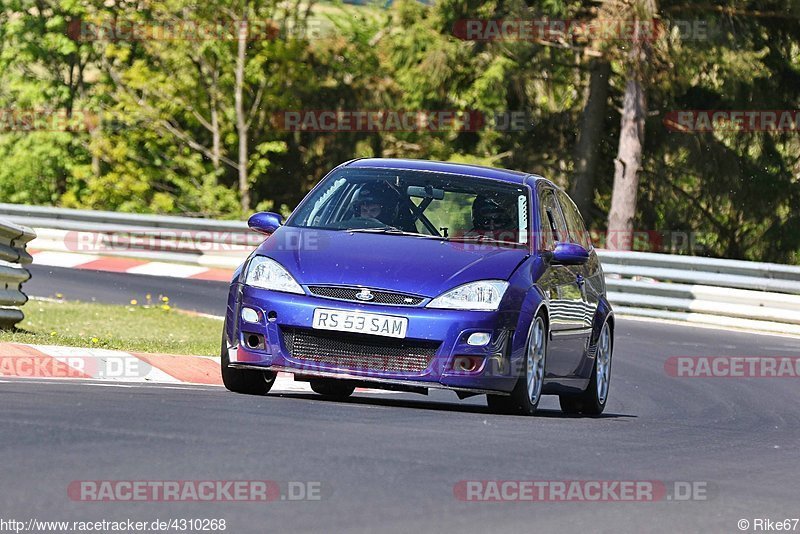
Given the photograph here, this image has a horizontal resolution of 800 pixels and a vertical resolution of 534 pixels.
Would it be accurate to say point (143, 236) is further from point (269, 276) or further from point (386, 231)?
point (269, 276)

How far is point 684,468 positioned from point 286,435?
1867 millimetres

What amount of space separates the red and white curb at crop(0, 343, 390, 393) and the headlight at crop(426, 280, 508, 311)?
199 cm

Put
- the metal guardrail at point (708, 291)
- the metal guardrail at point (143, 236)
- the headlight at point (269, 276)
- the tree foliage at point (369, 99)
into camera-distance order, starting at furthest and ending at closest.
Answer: the tree foliage at point (369, 99)
the metal guardrail at point (143, 236)
the metal guardrail at point (708, 291)
the headlight at point (269, 276)

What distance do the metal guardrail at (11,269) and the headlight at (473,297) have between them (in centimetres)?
454

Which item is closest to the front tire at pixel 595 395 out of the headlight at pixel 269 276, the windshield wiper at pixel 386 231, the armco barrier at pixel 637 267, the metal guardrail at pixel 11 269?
the windshield wiper at pixel 386 231

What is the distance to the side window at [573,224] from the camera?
37.7ft

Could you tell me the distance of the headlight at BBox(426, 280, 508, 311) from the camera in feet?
30.0

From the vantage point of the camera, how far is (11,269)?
12508 mm

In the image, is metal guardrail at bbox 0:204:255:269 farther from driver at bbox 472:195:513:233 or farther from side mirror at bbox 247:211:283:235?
driver at bbox 472:195:513:233

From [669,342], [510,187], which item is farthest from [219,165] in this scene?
[510,187]

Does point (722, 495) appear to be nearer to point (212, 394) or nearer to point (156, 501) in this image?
point (156, 501)

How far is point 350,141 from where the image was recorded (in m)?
42.9

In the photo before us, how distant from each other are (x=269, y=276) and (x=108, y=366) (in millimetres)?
1876

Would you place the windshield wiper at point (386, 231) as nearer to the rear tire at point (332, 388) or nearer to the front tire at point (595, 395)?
the rear tire at point (332, 388)
